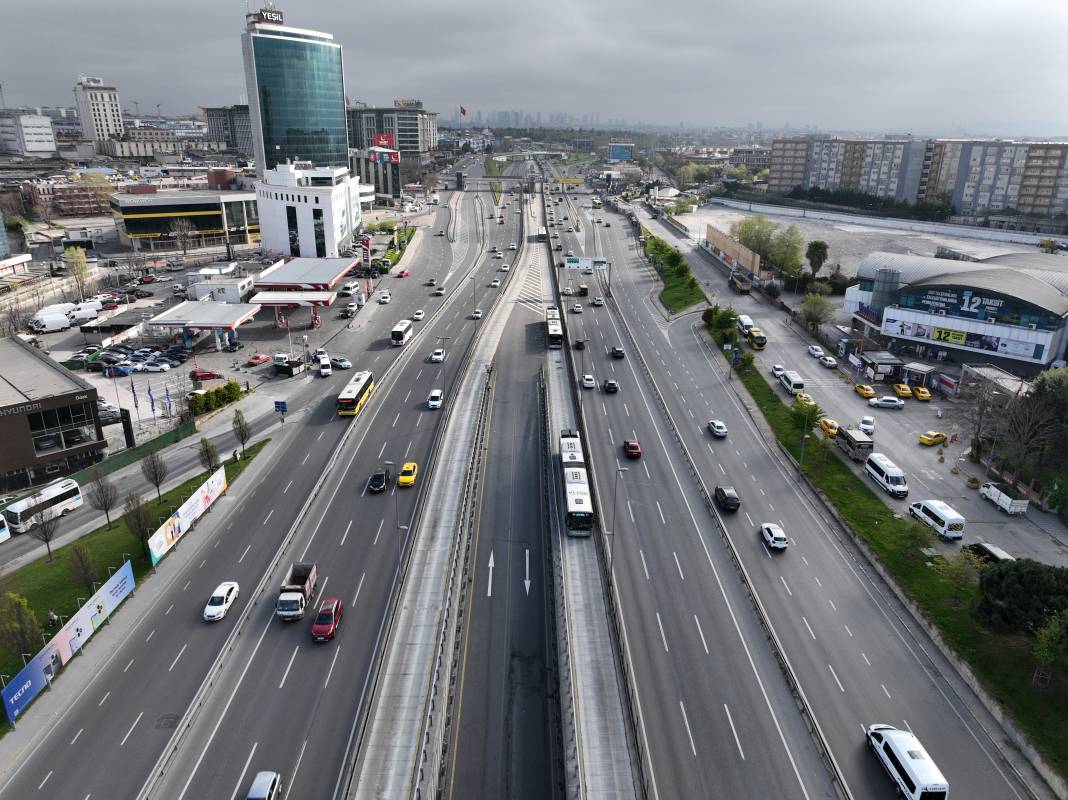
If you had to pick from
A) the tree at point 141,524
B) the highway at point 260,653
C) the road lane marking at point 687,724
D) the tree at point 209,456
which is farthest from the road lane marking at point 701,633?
the tree at point 209,456

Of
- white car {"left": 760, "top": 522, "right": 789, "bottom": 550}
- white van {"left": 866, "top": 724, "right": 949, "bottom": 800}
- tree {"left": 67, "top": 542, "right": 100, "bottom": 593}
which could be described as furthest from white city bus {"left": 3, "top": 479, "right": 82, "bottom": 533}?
white van {"left": 866, "top": 724, "right": 949, "bottom": 800}

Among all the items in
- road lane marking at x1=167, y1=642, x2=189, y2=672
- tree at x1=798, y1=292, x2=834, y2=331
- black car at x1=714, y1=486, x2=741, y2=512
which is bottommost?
road lane marking at x1=167, y1=642, x2=189, y2=672

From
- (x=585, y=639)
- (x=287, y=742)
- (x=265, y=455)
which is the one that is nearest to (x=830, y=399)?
(x=585, y=639)

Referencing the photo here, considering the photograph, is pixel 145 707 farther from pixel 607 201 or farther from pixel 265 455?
pixel 607 201

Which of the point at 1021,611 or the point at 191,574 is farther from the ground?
the point at 1021,611

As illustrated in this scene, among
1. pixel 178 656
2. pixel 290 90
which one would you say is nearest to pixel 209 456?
pixel 178 656

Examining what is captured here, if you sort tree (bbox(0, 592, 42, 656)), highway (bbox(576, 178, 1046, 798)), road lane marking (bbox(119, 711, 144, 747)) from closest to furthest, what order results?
highway (bbox(576, 178, 1046, 798)) < road lane marking (bbox(119, 711, 144, 747)) < tree (bbox(0, 592, 42, 656))

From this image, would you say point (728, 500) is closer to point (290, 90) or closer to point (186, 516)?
point (186, 516)

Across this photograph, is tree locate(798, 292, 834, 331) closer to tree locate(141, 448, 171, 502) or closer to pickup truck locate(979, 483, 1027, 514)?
pickup truck locate(979, 483, 1027, 514)
